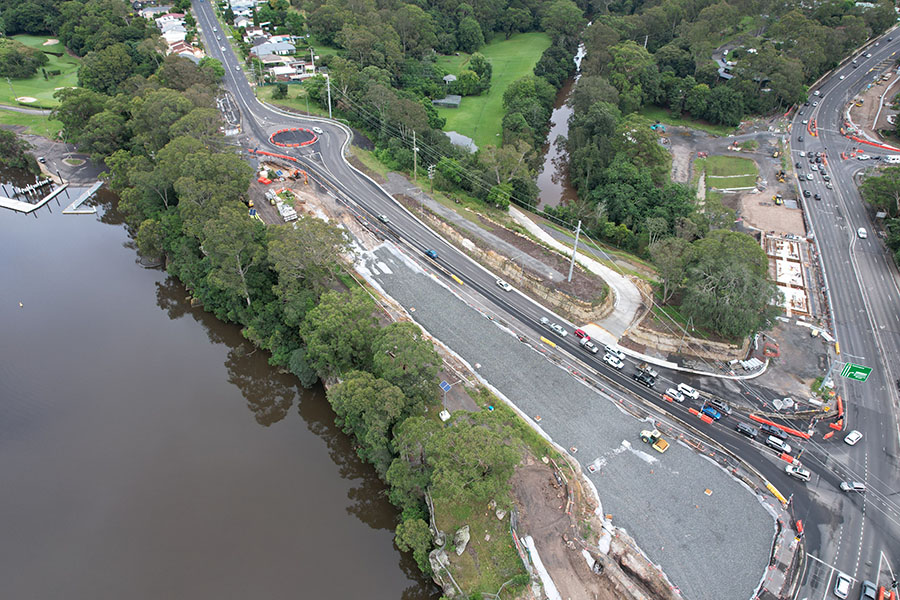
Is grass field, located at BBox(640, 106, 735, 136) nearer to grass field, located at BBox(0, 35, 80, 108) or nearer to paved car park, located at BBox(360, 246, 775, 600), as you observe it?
paved car park, located at BBox(360, 246, 775, 600)

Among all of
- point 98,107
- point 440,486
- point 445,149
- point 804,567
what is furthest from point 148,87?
point 804,567

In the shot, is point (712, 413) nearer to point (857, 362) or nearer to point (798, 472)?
point (798, 472)

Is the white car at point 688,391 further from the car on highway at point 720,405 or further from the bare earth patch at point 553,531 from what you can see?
the bare earth patch at point 553,531

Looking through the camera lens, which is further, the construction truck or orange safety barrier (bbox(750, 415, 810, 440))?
orange safety barrier (bbox(750, 415, 810, 440))

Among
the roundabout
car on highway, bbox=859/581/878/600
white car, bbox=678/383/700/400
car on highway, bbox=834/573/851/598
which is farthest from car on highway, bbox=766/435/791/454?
the roundabout

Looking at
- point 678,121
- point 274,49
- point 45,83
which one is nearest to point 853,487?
point 678,121

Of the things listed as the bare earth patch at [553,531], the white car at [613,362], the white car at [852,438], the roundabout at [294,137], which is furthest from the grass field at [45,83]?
the white car at [852,438]
